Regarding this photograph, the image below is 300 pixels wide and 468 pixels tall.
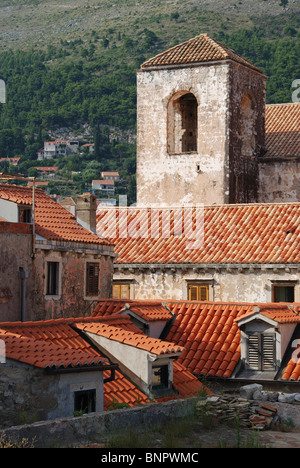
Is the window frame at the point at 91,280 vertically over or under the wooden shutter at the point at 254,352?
over

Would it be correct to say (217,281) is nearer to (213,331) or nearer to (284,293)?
(284,293)

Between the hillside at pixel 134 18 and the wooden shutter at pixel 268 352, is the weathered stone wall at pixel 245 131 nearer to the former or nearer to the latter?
the wooden shutter at pixel 268 352

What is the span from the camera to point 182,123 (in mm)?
39438

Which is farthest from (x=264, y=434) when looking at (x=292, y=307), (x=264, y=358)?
(x=292, y=307)

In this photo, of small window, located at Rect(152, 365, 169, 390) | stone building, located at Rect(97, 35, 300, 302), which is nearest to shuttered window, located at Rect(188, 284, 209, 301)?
stone building, located at Rect(97, 35, 300, 302)

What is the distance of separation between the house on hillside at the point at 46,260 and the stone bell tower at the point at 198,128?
339 inches

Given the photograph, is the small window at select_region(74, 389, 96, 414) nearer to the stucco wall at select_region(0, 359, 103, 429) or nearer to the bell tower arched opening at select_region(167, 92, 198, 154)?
the stucco wall at select_region(0, 359, 103, 429)

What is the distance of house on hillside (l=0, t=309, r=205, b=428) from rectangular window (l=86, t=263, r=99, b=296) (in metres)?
5.51

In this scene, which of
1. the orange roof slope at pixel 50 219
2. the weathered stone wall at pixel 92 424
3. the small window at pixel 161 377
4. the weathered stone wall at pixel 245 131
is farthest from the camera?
the weathered stone wall at pixel 245 131

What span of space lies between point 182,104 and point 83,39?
129m

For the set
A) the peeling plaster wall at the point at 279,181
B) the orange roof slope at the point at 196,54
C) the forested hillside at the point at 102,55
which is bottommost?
the peeling plaster wall at the point at 279,181

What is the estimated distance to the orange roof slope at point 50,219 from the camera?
27.1 meters

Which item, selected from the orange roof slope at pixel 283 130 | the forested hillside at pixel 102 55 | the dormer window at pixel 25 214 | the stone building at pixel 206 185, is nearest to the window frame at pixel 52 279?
the dormer window at pixel 25 214

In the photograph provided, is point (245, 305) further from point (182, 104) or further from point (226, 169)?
point (182, 104)
